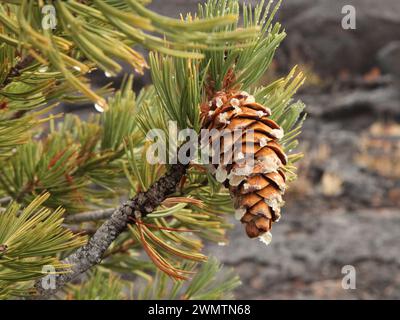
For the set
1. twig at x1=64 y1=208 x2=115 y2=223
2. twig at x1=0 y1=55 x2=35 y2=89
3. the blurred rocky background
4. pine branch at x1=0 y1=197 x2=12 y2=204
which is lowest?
twig at x1=64 y1=208 x2=115 y2=223

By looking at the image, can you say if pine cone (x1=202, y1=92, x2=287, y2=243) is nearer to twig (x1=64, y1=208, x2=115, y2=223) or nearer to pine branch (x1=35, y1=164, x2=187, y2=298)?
pine branch (x1=35, y1=164, x2=187, y2=298)

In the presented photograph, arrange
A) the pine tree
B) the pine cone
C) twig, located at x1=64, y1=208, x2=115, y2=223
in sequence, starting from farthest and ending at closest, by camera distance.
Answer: twig, located at x1=64, y1=208, x2=115, y2=223, the pine cone, the pine tree

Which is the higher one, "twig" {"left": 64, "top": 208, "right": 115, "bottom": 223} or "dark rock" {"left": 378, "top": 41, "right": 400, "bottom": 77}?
"dark rock" {"left": 378, "top": 41, "right": 400, "bottom": 77}

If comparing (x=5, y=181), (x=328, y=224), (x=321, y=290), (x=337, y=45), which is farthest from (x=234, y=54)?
(x=337, y=45)

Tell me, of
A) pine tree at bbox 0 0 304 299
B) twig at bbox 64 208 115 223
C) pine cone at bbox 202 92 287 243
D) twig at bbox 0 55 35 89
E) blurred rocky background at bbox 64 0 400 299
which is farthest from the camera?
blurred rocky background at bbox 64 0 400 299

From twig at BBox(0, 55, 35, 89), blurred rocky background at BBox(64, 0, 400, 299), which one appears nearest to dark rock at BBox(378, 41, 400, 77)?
blurred rocky background at BBox(64, 0, 400, 299)

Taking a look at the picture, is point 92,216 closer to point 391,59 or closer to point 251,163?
point 251,163

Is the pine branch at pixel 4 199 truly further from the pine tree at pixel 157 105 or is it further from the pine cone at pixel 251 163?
the pine cone at pixel 251 163

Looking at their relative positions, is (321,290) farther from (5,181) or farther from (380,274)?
(5,181)
